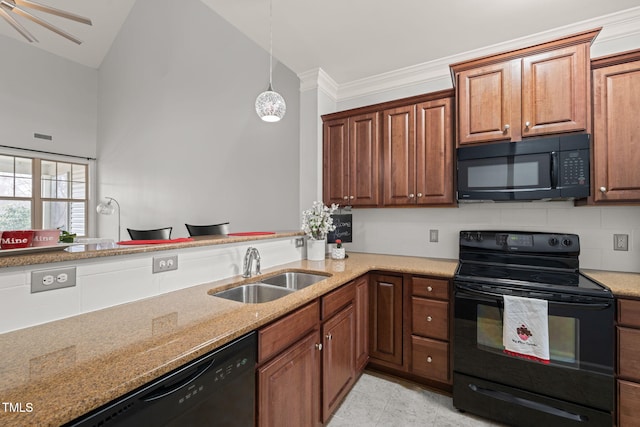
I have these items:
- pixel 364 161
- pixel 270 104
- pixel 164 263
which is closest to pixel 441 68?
pixel 364 161

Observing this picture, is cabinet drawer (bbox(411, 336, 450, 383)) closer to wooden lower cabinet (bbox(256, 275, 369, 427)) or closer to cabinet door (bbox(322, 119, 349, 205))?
wooden lower cabinet (bbox(256, 275, 369, 427))

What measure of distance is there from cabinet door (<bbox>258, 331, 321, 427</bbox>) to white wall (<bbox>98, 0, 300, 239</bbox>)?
1.84m

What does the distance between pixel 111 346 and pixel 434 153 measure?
95.2 inches

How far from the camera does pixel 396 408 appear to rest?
202 cm

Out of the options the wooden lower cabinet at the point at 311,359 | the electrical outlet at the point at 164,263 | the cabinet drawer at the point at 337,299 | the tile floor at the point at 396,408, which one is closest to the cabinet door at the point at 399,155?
the wooden lower cabinet at the point at 311,359

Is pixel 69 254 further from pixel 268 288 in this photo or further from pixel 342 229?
pixel 342 229

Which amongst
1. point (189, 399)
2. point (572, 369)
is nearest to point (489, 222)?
point (572, 369)

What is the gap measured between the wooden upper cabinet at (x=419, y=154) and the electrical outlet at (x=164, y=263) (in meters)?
1.80

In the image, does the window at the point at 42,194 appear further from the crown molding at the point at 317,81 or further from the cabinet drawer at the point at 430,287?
the cabinet drawer at the point at 430,287

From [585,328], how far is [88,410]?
226 cm

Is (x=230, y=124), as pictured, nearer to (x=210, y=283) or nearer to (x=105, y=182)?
(x=210, y=283)

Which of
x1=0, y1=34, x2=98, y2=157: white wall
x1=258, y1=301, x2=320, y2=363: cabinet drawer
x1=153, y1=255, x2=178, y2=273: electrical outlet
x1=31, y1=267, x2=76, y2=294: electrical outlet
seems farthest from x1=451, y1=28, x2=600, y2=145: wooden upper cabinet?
x1=0, y1=34, x2=98, y2=157: white wall

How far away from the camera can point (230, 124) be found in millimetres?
4090

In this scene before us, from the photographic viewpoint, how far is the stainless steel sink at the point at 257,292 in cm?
176
